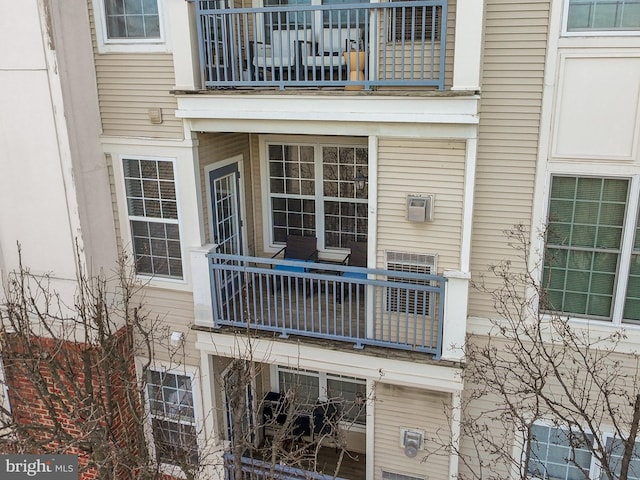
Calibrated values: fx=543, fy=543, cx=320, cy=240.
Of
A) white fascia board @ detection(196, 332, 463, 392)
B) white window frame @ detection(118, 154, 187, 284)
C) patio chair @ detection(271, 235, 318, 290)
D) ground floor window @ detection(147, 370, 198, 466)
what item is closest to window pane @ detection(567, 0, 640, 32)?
white fascia board @ detection(196, 332, 463, 392)

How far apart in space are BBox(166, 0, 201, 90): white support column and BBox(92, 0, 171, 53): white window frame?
253 mm

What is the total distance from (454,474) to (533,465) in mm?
1217

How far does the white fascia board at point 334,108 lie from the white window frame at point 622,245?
1.53 metres

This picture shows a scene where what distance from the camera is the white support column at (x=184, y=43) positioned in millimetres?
7055

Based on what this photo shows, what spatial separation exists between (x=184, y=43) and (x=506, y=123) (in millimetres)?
4282

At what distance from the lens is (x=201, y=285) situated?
313 inches

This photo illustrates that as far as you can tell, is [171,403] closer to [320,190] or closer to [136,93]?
[320,190]

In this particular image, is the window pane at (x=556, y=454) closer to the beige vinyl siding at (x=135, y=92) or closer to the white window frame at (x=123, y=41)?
the beige vinyl siding at (x=135, y=92)

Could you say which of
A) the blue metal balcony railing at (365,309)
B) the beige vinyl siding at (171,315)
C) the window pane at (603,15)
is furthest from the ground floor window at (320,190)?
the window pane at (603,15)

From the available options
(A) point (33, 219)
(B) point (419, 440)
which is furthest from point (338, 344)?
(A) point (33, 219)

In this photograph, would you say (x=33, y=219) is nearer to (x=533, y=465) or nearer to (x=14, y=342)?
(x=14, y=342)

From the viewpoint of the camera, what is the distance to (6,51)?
24.4 ft

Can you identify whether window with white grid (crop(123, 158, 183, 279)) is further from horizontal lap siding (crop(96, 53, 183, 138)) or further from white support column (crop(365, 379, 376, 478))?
white support column (crop(365, 379, 376, 478))

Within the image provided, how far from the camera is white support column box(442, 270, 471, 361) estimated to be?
6.77 meters
